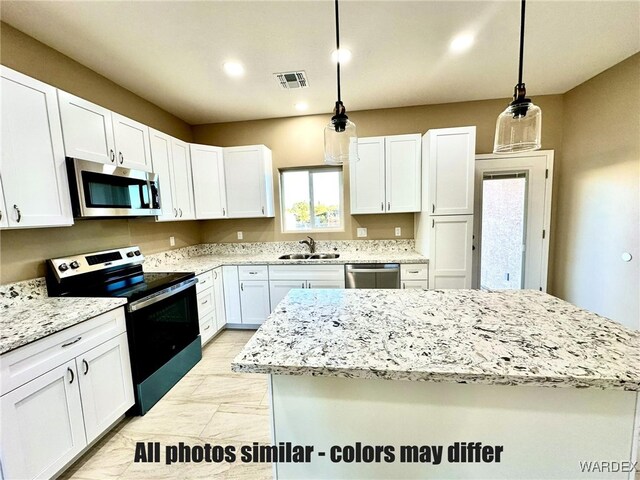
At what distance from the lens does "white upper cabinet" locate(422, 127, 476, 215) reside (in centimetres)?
272

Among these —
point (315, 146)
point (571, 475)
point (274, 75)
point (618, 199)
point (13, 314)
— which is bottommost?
point (571, 475)

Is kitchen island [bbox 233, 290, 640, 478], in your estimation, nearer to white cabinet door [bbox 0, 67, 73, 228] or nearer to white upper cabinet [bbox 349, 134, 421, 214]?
white cabinet door [bbox 0, 67, 73, 228]

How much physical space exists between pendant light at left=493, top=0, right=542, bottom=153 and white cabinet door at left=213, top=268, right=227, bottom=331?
2.90 meters

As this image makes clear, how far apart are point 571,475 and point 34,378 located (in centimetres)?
230

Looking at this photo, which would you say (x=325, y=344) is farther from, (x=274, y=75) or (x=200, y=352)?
(x=274, y=75)

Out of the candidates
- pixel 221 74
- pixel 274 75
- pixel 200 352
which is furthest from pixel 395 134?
pixel 200 352

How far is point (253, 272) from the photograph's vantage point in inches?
125

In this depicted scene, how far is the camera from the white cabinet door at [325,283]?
9.87 feet

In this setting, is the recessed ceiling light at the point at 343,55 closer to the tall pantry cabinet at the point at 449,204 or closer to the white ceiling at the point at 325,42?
the white ceiling at the point at 325,42

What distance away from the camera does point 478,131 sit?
3.17 m

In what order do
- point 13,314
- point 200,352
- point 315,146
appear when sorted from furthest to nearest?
point 315,146
point 200,352
point 13,314

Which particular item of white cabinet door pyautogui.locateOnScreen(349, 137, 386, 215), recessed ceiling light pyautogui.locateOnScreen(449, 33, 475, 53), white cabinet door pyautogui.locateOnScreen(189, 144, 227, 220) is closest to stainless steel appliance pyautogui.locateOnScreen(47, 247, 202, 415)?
white cabinet door pyautogui.locateOnScreen(189, 144, 227, 220)

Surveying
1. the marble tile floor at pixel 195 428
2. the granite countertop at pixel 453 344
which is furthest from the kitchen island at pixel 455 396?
the marble tile floor at pixel 195 428

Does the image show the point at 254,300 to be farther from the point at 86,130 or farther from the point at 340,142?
the point at 340,142
